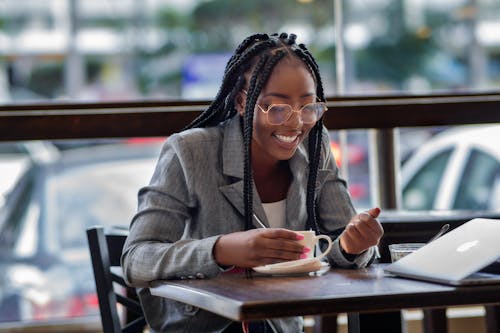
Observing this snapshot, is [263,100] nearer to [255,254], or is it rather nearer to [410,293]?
[255,254]

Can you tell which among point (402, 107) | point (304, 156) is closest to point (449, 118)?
point (402, 107)

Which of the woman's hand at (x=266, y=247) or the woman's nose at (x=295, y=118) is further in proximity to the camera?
the woman's nose at (x=295, y=118)

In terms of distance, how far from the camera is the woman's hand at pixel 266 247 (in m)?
1.75

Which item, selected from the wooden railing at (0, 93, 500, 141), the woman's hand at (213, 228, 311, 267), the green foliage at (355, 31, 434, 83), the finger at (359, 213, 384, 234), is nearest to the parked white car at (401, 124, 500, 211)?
the wooden railing at (0, 93, 500, 141)

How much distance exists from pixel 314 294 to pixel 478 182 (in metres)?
2.68

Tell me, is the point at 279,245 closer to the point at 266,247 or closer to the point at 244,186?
the point at 266,247

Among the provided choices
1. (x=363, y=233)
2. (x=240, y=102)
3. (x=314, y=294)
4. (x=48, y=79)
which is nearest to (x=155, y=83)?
(x=48, y=79)

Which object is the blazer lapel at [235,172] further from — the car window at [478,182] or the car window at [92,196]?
the car window at [478,182]

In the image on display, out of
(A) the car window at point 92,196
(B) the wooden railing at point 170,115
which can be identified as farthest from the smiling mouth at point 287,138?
(A) the car window at point 92,196

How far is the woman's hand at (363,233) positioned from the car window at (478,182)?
6.87 feet

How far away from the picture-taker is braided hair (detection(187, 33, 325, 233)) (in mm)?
2162

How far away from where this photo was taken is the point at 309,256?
1939 mm

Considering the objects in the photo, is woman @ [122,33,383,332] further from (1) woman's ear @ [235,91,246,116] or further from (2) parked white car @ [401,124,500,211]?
(2) parked white car @ [401,124,500,211]

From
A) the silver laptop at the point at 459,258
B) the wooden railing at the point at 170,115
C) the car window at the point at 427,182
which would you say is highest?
the wooden railing at the point at 170,115
